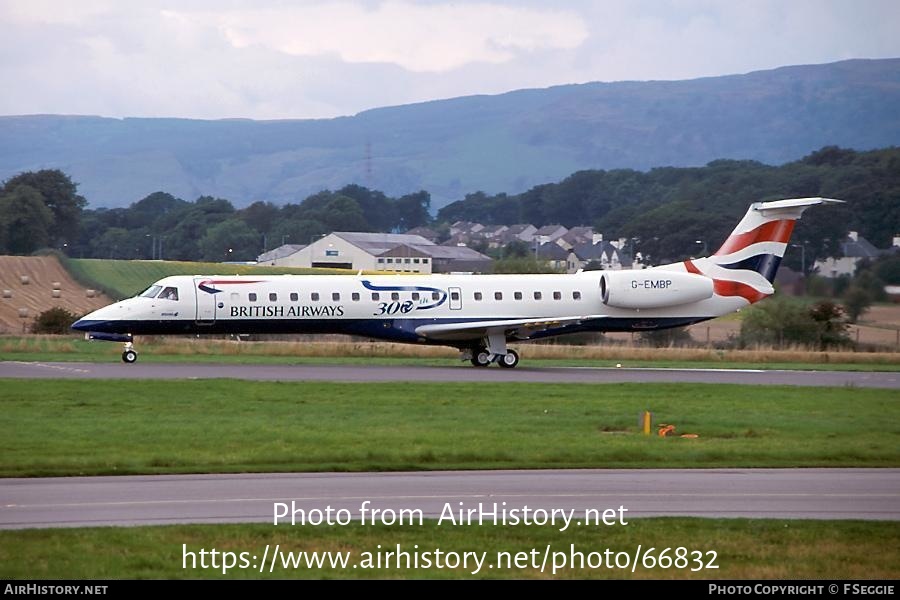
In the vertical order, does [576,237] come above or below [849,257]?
above

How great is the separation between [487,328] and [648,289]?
5.03 meters

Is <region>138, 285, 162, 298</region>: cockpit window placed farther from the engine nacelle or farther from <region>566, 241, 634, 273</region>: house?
<region>566, 241, 634, 273</region>: house

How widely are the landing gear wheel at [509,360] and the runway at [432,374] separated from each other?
16.5 inches

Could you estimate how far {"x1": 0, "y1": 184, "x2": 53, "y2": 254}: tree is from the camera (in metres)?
89.3

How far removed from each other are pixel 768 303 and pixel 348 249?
191ft

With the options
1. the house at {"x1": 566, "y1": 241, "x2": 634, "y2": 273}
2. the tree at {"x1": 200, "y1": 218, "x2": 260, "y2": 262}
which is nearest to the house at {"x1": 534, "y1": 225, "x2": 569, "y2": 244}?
the house at {"x1": 566, "y1": 241, "x2": 634, "y2": 273}

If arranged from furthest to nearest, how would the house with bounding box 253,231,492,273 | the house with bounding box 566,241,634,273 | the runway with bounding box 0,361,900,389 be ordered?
the house with bounding box 253,231,492,273 < the house with bounding box 566,241,634,273 < the runway with bounding box 0,361,900,389

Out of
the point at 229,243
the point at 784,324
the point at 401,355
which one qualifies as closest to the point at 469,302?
the point at 401,355

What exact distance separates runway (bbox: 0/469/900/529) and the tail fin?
907 inches

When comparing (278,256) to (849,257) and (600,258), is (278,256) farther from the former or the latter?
(849,257)

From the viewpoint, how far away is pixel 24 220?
9125cm

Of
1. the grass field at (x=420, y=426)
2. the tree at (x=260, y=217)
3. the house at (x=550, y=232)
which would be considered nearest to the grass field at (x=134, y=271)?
the grass field at (x=420, y=426)

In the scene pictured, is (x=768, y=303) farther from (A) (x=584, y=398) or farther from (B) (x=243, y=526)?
(B) (x=243, y=526)

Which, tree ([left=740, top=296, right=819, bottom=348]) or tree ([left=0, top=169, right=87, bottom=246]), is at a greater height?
tree ([left=0, top=169, right=87, bottom=246])
